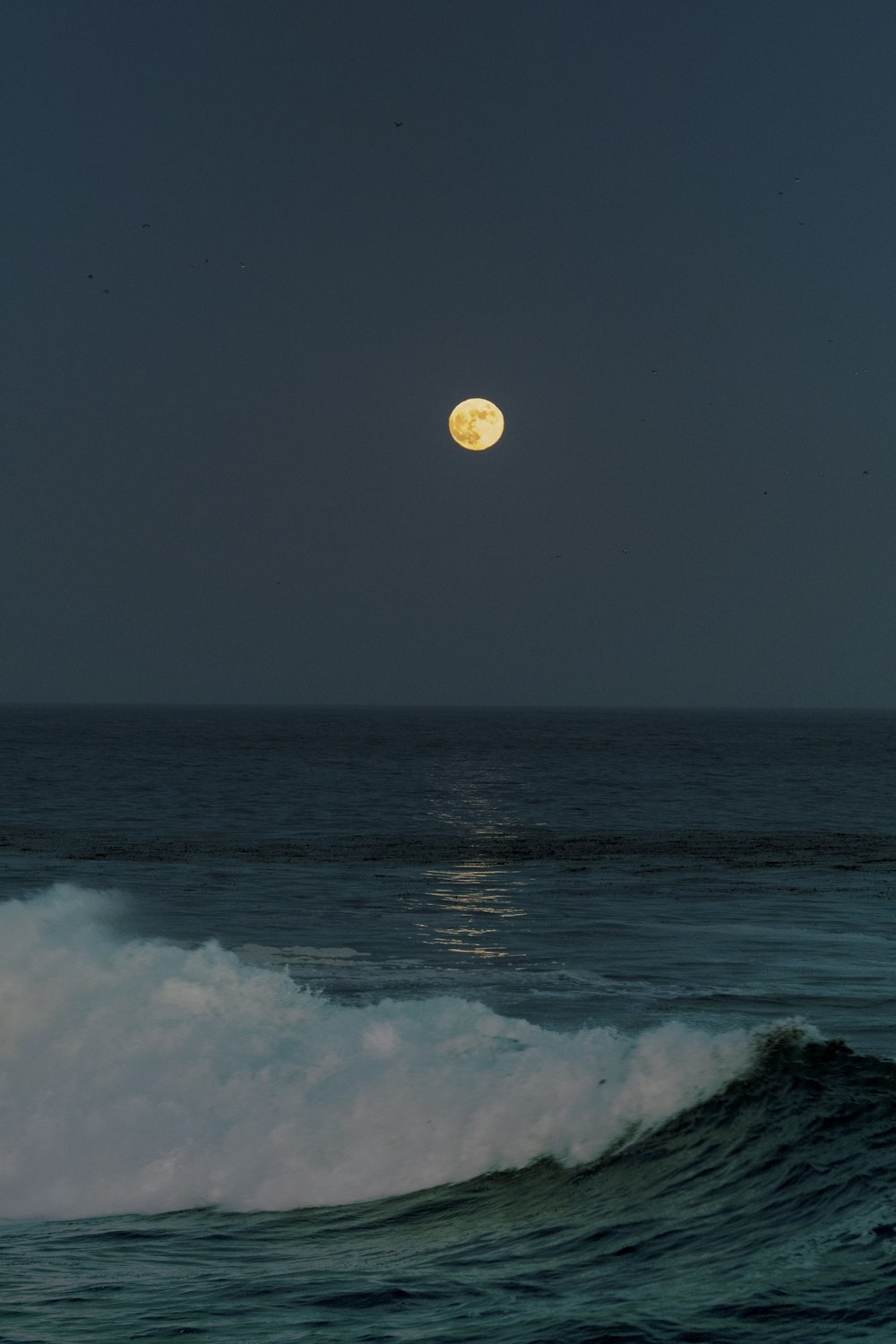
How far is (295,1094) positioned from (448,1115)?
1.87 m

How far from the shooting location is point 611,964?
23109mm

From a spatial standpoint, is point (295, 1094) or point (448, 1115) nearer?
point (448, 1115)

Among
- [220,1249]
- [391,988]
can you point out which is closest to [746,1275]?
[220,1249]

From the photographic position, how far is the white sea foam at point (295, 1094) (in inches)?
527

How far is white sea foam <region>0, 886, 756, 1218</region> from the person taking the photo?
13.4 meters

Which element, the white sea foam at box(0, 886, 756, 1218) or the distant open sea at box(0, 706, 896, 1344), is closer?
the distant open sea at box(0, 706, 896, 1344)

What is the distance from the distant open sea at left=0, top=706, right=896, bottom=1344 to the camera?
9.80 metres

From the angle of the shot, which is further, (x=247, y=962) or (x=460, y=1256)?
(x=247, y=962)

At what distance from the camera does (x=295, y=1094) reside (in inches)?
593

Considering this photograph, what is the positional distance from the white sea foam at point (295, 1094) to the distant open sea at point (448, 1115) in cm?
4

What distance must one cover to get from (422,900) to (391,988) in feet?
38.1

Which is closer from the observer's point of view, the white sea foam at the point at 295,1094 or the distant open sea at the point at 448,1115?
the distant open sea at the point at 448,1115

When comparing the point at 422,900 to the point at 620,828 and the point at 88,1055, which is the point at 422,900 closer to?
the point at 88,1055

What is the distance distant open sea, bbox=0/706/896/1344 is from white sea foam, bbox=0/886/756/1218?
0.15 feet
